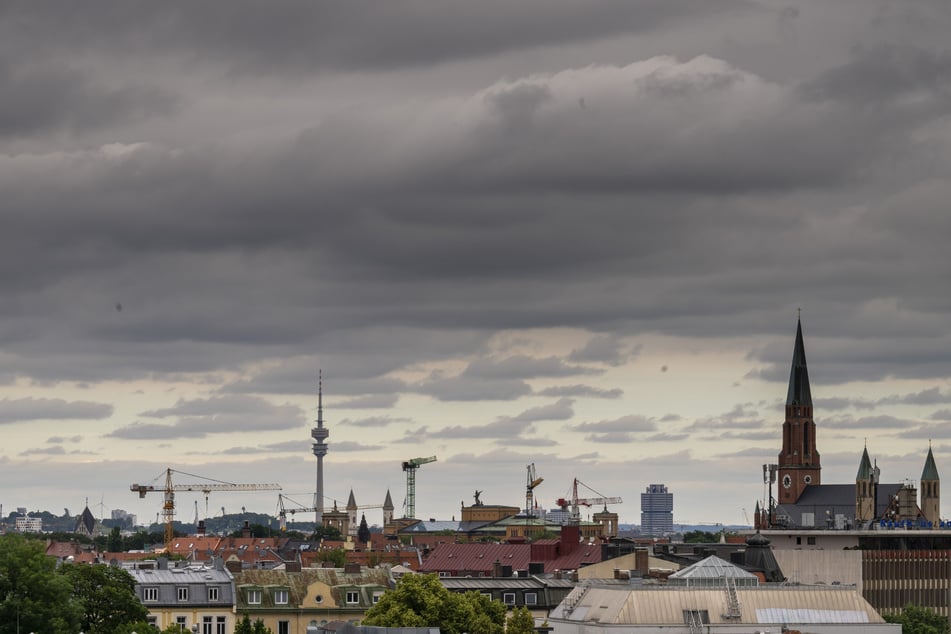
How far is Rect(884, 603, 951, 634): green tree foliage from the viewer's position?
181 m

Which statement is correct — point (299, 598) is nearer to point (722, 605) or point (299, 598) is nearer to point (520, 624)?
point (520, 624)

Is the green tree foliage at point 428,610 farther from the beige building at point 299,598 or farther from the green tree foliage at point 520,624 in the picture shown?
the beige building at point 299,598

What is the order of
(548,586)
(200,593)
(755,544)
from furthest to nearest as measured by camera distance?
(755,544)
(548,586)
(200,593)

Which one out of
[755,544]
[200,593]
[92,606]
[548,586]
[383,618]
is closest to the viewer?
[383,618]

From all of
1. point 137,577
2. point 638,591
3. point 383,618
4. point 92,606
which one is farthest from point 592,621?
point 137,577

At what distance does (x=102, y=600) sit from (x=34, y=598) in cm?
947

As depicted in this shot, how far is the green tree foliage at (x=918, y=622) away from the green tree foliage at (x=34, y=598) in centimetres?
7980

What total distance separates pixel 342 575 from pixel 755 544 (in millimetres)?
51539

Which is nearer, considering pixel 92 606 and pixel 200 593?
pixel 92 606

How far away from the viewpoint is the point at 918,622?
186750 mm

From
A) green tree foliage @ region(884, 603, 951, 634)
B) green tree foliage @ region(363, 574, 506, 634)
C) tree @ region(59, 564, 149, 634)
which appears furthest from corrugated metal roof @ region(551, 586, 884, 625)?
green tree foliage @ region(884, 603, 951, 634)

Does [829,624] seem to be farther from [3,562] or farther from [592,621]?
[3,562]

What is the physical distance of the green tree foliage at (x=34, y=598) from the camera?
407ft

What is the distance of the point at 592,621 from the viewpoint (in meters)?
133
